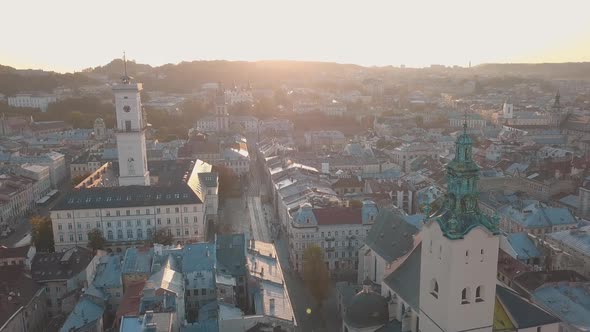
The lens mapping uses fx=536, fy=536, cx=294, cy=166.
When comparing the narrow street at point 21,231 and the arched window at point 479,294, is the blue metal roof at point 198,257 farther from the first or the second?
the narrow street at point 21,231

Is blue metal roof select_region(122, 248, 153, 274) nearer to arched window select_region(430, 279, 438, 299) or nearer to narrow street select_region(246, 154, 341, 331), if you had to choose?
narrow street select_region(246, 154, 341, 331)

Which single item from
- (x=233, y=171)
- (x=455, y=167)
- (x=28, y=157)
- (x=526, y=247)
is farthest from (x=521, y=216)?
(x=28, y=157)

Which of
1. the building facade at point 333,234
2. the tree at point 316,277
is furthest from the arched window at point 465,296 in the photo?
the building facade at point 333,234

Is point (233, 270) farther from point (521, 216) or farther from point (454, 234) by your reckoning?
point (521, 216)

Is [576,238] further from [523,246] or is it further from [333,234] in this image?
[333,234]

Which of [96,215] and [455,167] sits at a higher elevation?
[455,167]

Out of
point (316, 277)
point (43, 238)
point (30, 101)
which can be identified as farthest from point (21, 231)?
point (30, 101)

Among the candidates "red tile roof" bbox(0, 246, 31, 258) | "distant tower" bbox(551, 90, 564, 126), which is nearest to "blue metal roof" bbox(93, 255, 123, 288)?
"red tile roof" bbox(0, 246, 31, 258)
